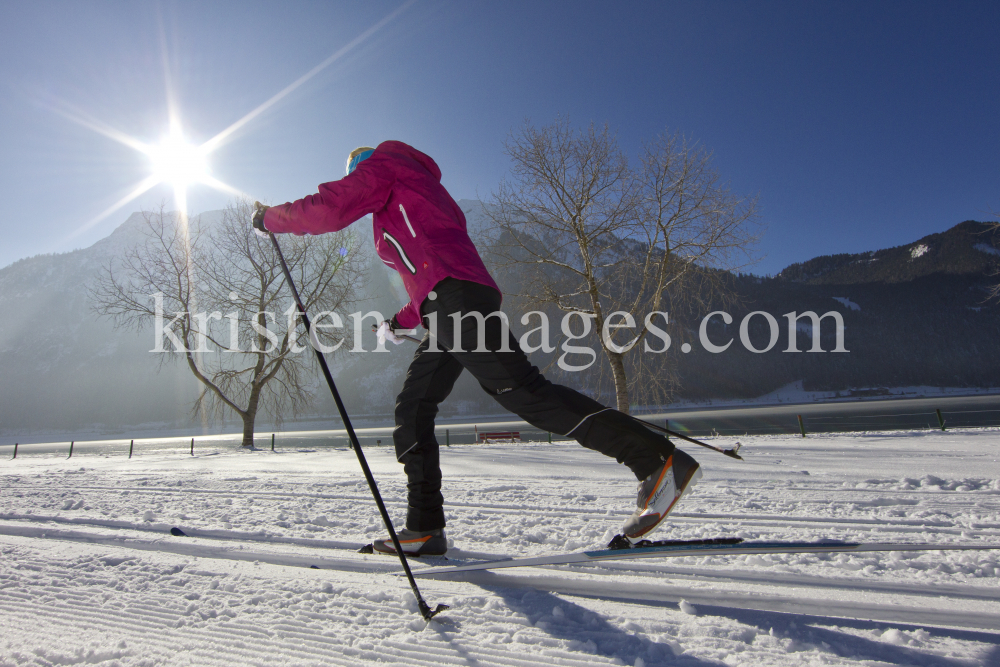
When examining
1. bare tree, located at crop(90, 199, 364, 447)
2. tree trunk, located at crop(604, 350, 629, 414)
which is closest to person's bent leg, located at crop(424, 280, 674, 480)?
tree trunk, located at crop(604, 350, 629, 414)

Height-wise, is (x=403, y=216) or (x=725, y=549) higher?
(x=403, y=216)

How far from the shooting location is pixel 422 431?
6.16ft

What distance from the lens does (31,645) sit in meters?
1.04

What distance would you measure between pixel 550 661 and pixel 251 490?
3418mm

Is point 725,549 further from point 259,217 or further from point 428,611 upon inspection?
point 259,217

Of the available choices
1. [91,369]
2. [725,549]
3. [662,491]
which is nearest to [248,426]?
[662,491]

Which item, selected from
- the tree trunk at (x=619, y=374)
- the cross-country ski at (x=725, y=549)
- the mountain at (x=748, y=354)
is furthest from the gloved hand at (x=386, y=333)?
the mountain at (x=748, y=354)

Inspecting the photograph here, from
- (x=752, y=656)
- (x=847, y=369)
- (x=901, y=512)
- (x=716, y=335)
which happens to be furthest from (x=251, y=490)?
(x=847, y=369)

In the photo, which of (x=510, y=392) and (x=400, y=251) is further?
(x=400, y=251)

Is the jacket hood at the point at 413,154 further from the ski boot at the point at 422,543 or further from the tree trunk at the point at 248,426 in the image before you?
the tree trunk at the point at 248,426

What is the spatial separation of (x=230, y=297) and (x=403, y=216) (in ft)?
55.8

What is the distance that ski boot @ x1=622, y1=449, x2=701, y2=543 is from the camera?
4.39 feet

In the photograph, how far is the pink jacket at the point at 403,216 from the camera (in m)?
1.58

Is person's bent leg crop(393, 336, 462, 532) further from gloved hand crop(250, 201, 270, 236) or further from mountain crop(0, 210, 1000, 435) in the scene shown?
mountain crop(0, 210, 1000, 435)
